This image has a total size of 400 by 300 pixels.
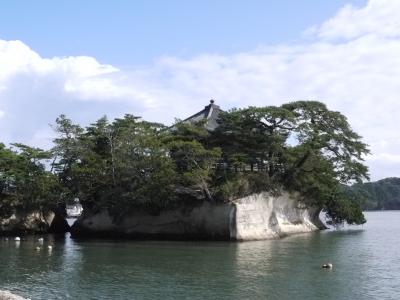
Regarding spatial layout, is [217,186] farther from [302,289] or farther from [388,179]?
[388,179]

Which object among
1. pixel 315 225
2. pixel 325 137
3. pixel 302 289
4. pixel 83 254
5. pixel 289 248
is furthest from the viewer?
pixel 315 225

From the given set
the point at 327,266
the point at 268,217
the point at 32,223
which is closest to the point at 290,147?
the point at 268,217

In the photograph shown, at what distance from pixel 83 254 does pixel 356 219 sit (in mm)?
34903

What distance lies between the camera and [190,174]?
123 feet

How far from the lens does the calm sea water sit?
1939 centimetres

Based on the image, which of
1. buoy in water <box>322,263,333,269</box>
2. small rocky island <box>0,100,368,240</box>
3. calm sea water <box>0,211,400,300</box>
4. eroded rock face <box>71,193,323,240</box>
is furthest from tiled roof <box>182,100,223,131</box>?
buoy in water <box>322,263,333,269</box>

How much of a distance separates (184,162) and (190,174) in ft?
11.4

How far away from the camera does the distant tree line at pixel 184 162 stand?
39.5 meters

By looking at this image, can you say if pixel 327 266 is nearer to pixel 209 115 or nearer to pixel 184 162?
pixel 184 162

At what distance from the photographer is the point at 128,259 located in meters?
28.6

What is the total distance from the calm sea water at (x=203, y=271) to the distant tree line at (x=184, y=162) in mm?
5725

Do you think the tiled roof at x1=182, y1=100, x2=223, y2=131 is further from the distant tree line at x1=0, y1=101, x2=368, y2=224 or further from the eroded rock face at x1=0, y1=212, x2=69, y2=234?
the eroded rock face at x1=0, y1=212, x2=69, y2=234

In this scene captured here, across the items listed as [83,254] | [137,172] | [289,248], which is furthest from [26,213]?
[289,248]

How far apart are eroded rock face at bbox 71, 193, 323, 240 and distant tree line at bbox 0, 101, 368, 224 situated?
86 cm
